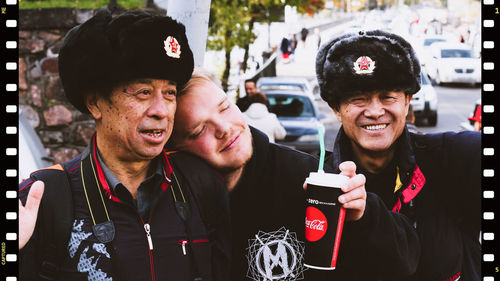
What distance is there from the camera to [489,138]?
263 centimetres

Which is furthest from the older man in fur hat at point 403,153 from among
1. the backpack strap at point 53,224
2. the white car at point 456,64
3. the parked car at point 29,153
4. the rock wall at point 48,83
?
the white car at point 456,64

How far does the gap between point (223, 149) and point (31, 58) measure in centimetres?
523

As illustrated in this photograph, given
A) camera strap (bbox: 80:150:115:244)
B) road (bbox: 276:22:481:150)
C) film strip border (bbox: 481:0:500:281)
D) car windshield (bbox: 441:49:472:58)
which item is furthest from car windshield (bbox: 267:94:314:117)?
car windshield (bbox: 441:49:472:58)

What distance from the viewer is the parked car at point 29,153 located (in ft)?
14.1

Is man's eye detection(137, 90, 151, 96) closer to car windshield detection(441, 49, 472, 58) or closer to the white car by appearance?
the white car

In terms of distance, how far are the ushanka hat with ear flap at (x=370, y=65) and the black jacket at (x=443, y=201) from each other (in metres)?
0.29

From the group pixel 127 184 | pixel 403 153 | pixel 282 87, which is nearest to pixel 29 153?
pixel 127 184

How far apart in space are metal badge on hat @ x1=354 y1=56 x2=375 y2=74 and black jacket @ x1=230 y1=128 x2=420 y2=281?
465 millimetres

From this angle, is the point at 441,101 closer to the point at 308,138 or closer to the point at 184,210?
the point at 308,138

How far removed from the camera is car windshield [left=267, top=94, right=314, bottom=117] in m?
12.2

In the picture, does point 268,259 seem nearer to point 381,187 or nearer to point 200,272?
point 200,272

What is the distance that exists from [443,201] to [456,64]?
87.3 ft

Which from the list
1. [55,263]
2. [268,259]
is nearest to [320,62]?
[268,259]

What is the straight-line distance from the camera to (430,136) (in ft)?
9.10
